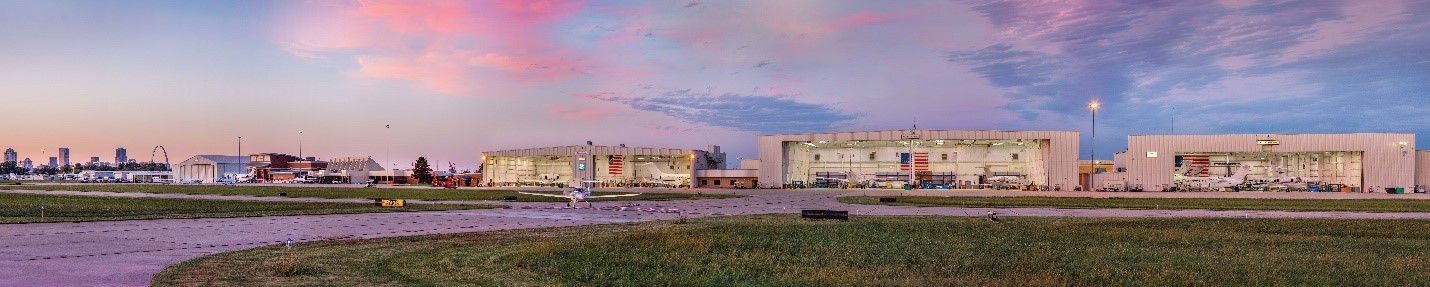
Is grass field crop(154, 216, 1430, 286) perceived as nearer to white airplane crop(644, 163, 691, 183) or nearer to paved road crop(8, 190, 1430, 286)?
→ paved road crop(8, 190, 1430, 286)

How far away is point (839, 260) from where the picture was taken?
1622cm

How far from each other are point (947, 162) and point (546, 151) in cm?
5180

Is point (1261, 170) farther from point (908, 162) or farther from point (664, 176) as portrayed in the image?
point (664, 176)

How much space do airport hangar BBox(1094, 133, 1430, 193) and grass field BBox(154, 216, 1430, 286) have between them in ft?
222

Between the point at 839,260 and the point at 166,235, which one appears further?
the point at 166,235

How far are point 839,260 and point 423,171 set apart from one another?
14106cm

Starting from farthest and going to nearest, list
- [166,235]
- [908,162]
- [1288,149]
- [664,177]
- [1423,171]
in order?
[664,177]
[908,162]
[1288,149]
[1423,171]
[166,235]

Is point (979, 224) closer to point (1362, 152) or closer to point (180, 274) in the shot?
point (180, 274)

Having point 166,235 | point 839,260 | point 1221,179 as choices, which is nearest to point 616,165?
point 1221,179

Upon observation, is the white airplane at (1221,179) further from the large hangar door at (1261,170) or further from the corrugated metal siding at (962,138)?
the corrugated metal siding at (962,138)

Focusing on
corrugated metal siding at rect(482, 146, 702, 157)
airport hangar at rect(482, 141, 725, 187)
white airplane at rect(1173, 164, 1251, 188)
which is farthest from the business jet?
white airplane at rect(1173, 164, 1251, 188)

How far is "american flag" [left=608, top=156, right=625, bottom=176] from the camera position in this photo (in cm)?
11388

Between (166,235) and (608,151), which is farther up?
(608,151)

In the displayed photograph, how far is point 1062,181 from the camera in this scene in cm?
8794
